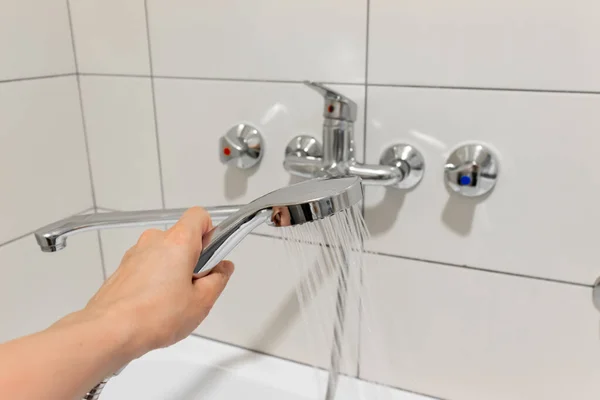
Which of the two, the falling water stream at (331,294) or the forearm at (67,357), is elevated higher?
the forearm at (67,357)

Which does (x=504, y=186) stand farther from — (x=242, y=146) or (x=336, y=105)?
(x=242, y=146)

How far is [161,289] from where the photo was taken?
1.47 ft

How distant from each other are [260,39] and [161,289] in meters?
0.40

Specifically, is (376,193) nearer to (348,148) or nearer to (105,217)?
(348,148)

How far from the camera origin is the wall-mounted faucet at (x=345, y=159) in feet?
2.12

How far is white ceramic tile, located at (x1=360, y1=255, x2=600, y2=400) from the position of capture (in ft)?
2.19

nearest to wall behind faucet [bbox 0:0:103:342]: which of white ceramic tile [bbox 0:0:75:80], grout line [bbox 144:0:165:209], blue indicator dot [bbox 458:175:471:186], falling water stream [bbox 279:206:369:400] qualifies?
white ceramic tile [bbox 0:0:75:80]

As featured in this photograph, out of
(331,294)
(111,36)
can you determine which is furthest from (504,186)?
(111,36)

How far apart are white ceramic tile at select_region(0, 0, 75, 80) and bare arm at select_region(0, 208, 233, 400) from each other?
443 millimetres

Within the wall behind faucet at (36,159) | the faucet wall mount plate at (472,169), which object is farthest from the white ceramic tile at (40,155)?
the faucet wall mount plate at (472,169)

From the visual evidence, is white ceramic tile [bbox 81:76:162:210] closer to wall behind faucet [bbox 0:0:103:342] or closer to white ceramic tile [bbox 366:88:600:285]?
wall behind faucet [bbox 0:0:103:342]

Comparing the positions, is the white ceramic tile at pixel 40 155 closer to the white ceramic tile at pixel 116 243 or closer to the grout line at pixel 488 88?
the white ceramic tile at pixel 116 243

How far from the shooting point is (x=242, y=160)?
0.77m

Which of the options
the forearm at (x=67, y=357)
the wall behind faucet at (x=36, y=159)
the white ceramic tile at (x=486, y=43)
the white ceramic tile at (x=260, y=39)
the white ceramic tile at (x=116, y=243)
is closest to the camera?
the forearm at (x=67, y=357)
